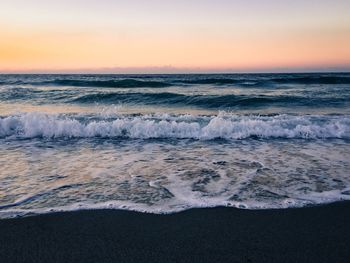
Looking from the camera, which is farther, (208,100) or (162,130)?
(208,100)

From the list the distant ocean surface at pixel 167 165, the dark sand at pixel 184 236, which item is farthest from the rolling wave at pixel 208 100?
the dark sand at pixel 184 236

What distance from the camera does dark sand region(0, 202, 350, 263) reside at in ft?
8.58

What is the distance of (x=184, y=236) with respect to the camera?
9.70 feet

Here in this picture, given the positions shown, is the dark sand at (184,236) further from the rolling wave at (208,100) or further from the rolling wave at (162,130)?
the rolling wave at (208,100)

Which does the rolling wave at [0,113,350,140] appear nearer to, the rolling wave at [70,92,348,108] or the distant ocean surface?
the distant ocean surface

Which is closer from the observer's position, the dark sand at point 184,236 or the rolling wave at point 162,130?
the dark sand at point 184,236

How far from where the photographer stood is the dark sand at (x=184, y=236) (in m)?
2.62

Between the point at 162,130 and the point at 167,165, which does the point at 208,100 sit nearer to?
the point at 162,130

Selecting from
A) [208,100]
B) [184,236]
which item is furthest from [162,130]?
[208,100]

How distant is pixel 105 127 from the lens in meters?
8.55

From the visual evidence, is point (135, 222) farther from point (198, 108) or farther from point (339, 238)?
point (198, 108)

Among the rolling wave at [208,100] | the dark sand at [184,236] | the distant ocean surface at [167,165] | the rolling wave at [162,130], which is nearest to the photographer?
the dark sand at [184,236]

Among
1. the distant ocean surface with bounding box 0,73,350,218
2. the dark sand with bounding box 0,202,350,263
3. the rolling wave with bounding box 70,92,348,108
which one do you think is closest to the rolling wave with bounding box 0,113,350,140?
the distant ocean surface with bounding box 0,73,350,218

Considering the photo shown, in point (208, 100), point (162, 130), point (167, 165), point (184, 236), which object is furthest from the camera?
point (208, 100)
